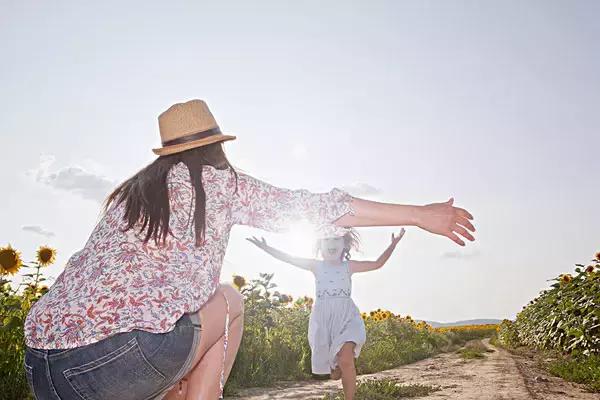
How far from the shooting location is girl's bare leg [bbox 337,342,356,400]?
6270 millimetres

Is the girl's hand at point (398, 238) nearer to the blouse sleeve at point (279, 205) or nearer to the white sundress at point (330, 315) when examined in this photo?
the white sundress at point (330, 315)

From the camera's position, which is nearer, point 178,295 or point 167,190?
point 178,295

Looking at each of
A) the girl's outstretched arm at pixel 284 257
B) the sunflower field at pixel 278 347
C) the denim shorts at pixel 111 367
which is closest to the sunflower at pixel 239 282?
the sunflower field at pixel 278 347

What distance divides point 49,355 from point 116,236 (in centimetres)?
46

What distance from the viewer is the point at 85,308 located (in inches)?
88.7

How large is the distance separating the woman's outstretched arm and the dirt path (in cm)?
422

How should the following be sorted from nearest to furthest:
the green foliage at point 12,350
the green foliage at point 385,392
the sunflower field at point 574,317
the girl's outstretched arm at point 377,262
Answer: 1. the green foliage at point 12,350
2. the green foliage at point 385,392
3. the girl's outstretched arm at point 377,262
4. the sunflower field at point 574,317

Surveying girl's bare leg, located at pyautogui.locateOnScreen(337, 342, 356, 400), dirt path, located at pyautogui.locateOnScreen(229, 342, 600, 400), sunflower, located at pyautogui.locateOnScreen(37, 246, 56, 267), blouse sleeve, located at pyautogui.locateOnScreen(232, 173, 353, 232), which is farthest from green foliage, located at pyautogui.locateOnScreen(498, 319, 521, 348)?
blouse sleeve, located at pyautogui.locateOnScreen(232, 173, 353, 232)

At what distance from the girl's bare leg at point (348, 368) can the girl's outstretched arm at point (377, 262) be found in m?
0.89

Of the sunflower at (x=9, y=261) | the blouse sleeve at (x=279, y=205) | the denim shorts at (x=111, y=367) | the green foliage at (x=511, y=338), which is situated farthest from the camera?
the green foliage at (x=511, y=338)

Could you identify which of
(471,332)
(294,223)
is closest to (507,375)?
(294,223)

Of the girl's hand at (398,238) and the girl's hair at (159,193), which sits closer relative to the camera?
the girl's hair at (159,193)

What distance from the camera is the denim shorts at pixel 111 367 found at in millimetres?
2221

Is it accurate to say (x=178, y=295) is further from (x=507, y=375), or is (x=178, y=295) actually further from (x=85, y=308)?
(x=507, y=375)
